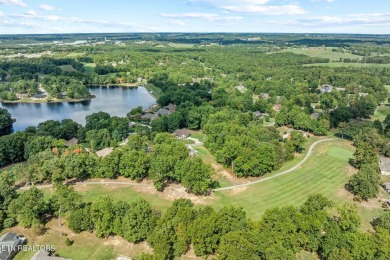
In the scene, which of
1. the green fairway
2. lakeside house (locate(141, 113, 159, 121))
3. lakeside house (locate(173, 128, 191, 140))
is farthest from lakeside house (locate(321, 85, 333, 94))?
lakeside house (locate(173, 128, 191, 140))

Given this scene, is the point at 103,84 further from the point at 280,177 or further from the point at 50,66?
the point at 280,177

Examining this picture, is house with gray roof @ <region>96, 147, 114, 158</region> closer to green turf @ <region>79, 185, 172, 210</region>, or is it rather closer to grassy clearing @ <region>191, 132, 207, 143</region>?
green turf @ <region>79, 185, 172, 210</region>

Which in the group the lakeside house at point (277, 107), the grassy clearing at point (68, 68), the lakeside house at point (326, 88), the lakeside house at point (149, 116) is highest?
the grassy clearing at point (68, 68)

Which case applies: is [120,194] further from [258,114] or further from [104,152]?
[258,114]

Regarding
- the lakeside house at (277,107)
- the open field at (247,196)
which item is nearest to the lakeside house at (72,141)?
the open field at (247,196)

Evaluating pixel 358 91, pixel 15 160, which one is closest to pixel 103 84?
pixel 15 160

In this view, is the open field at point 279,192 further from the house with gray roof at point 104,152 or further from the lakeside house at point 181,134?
the lakeside house at point 181,134

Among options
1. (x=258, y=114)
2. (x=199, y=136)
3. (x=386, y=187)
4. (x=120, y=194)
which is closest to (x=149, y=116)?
(x=199, y=136)
